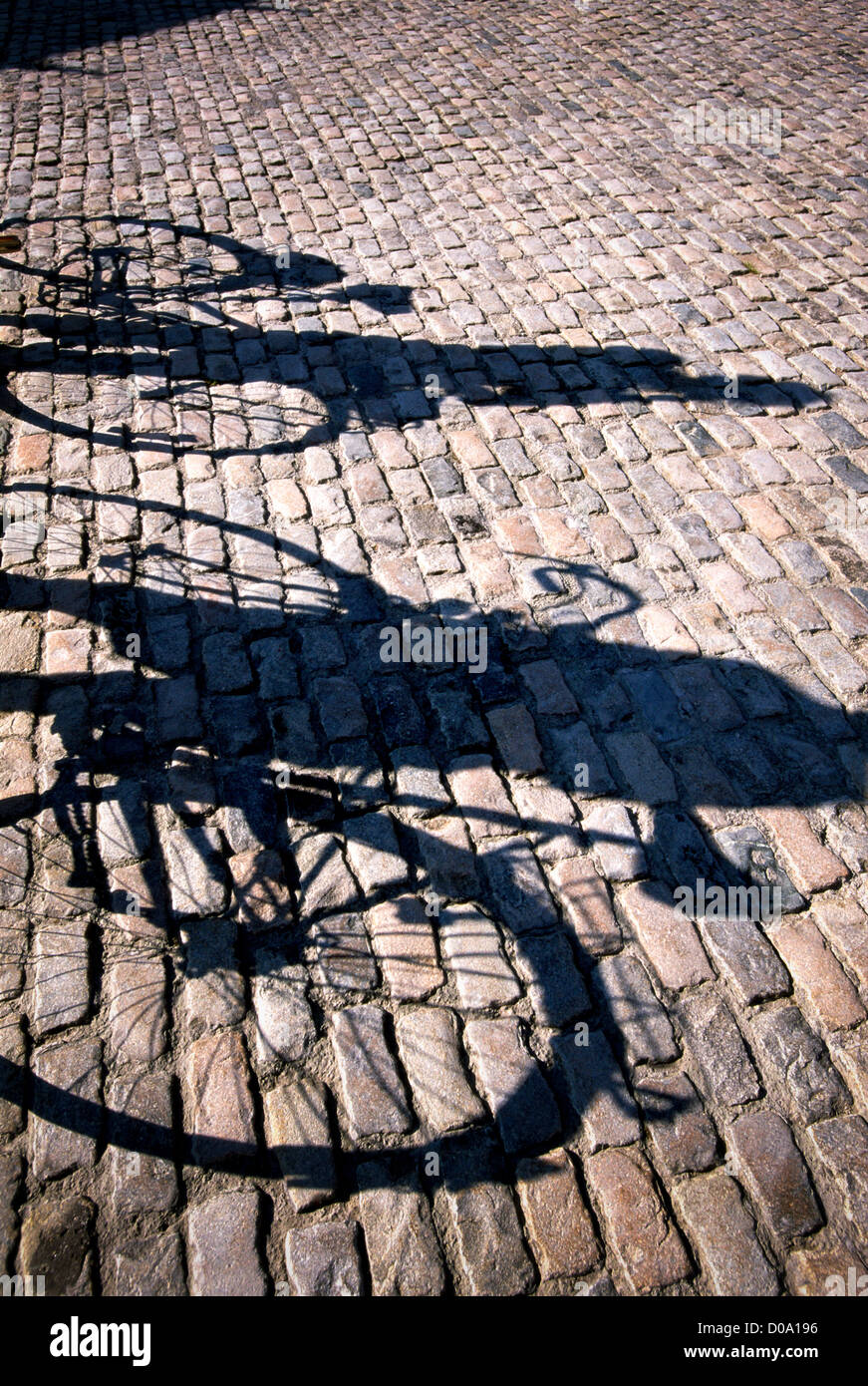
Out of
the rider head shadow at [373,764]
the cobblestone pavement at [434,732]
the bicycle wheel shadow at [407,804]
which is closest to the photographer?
the cobblestone pavement at [434,732]

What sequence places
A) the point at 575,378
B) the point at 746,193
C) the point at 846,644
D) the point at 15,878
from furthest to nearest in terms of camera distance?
the point at 746,193, the point at 575,378, the point at 846,644, the point at 15,878

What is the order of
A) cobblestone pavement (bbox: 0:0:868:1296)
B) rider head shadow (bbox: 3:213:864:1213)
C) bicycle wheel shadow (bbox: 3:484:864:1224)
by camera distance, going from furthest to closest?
rider head shadow (bbox: 3:213:864:1213)
bicycle wheel shadow (bbox: 3:484:864:1224)
cobblestone pavement (bbox: 0:0:868:1296)

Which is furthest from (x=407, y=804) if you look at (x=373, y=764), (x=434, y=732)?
(x=434, y=732)

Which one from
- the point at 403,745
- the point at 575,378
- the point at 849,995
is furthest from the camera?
the point at 575,378

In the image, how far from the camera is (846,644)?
467 centimetres

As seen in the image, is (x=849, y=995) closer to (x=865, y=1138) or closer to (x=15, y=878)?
(x=865, y=1138)

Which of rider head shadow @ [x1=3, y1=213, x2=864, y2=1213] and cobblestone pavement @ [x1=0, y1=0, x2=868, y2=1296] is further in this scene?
rider head shadow @ [x1=3, y1=213, x2=864, y2=1213]

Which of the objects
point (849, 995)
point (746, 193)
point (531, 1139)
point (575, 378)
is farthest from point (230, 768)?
point (746, 193)

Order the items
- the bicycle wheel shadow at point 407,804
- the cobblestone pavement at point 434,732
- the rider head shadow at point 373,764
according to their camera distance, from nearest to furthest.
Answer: the cobblestone pavement at point 434,732
the bicycle wheel shadow at point 407,804
the rider head shadow at point 373,764

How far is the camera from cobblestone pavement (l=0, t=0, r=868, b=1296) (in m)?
2.97

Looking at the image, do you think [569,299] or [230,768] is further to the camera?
[569,299]

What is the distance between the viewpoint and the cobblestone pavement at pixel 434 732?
2.97 m

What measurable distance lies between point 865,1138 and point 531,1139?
45.9 inches

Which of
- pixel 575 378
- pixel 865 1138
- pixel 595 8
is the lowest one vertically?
pixel 865 1138
